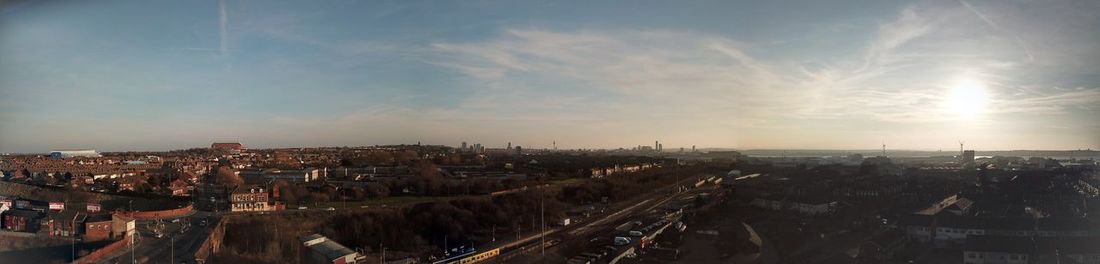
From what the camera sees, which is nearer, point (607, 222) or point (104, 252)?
point (104, 252)

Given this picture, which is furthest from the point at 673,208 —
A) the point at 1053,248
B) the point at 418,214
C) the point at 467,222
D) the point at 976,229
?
the point at 1053,248

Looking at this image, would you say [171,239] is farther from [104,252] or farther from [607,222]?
[607,222]

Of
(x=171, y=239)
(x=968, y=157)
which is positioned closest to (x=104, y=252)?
(x=171, y=239)

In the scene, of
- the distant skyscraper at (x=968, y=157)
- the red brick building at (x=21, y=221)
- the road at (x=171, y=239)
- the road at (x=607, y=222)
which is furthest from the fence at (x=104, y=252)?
the distant skyscraper at (x=968, y=157)

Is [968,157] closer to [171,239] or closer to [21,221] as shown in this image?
[171,239]

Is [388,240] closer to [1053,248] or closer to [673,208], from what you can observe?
[673,208]

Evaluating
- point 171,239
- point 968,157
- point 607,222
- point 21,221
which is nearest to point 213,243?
point 171,239

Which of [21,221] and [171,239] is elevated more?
[21,221]


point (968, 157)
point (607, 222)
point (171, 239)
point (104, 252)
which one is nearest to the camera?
point (104, 252)

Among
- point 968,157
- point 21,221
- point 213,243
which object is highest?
point 968,157

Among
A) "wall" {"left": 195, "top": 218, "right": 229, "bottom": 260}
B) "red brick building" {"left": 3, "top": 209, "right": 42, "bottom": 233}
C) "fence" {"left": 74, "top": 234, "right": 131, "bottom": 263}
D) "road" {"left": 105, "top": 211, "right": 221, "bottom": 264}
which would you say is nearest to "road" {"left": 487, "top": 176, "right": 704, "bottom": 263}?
"wall" {"left": 195, "top": 218, "right": 229, "bottom": 260}

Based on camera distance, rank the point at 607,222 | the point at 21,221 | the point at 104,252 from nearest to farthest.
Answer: the point at 104,252, the point at 21,221, the point at 607,222
